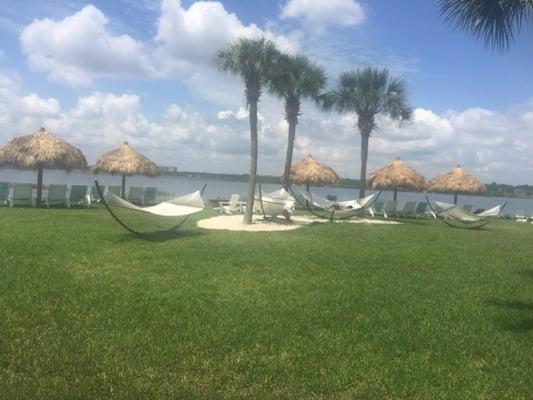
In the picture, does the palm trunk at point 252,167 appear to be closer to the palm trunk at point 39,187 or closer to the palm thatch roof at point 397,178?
the palm trunk at point 39,187

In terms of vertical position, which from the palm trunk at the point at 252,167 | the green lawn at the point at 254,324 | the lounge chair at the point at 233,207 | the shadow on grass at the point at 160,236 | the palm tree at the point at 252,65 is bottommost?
the green lawn at the point at 254,324

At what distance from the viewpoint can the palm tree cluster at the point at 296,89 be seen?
12438 mm

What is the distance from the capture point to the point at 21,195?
14.8m

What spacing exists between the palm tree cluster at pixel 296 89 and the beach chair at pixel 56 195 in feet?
20.2

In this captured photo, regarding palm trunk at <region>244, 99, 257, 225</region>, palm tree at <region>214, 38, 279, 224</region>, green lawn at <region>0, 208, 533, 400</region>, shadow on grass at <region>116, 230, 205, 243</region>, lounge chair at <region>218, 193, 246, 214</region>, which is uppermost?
palm tree at <region>214, 38, 279, 224</region>

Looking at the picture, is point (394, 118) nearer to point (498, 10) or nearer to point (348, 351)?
point (498, 10)

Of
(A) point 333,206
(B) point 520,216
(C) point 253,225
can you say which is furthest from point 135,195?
(B) point 520,216

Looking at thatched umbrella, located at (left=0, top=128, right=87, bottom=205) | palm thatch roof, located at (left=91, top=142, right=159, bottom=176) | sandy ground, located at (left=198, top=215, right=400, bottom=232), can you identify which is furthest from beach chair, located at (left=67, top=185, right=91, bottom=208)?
sandy ground, located at (left=198, top=215, right=400, bottom=232)

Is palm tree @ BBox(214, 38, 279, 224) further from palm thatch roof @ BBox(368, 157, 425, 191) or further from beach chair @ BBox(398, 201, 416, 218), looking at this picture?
palm thatch roof @ BBox(368, 157, 425, 191)

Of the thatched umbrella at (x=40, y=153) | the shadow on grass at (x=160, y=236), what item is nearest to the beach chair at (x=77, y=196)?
the thatched umbrella at (x=40, y=153)

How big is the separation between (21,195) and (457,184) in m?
19.9

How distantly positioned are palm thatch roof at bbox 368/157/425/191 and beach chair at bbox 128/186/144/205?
11111 millimetres

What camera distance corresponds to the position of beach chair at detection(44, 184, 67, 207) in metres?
14.8

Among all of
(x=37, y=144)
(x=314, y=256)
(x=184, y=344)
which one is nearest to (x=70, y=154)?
(x=37, y=144)
